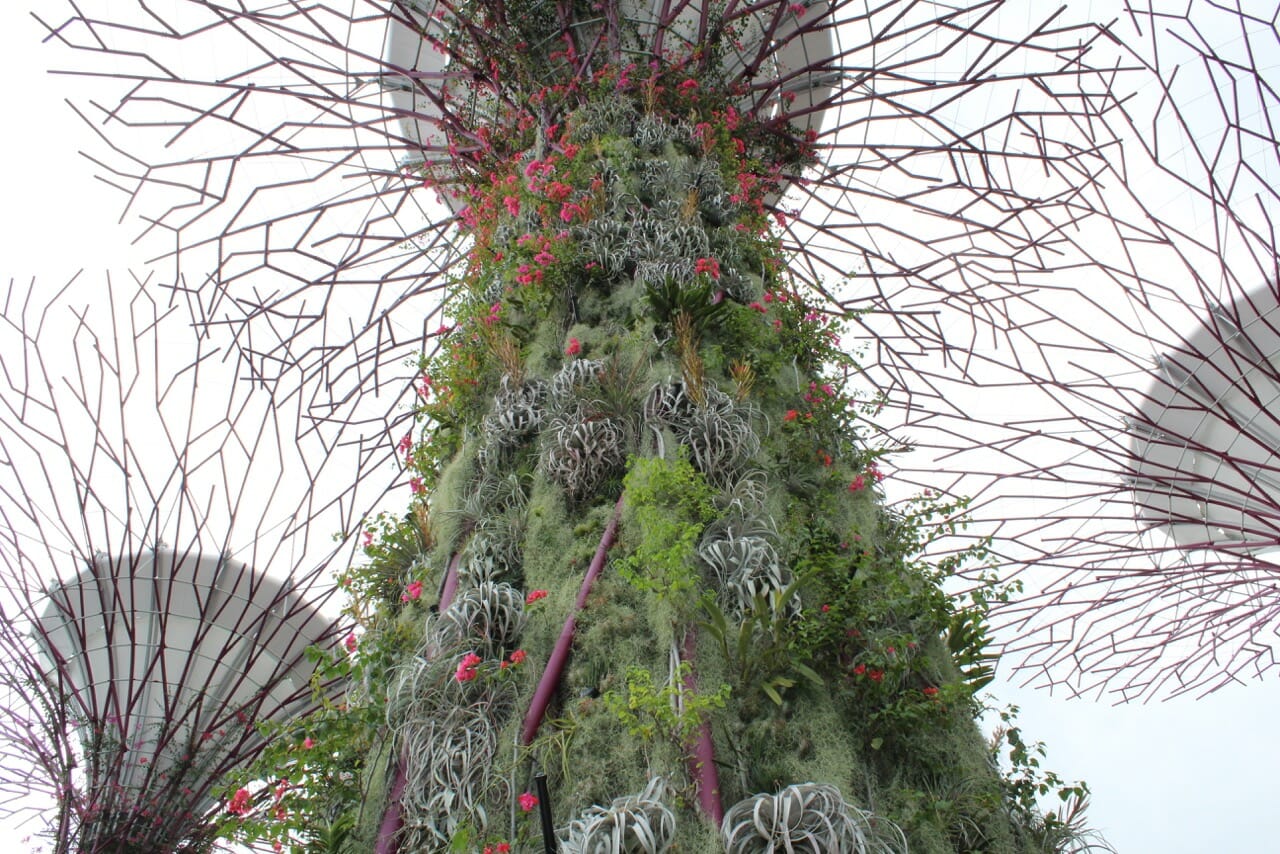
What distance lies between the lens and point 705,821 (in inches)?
134

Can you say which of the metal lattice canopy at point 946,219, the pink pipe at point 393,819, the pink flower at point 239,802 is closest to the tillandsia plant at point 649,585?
the pink pipe at point 393,819

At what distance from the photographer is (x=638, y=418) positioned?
546cm

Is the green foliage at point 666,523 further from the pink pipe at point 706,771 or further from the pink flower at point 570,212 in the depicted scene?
the pink flower at point 570,212

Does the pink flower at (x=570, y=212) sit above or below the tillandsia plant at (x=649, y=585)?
above

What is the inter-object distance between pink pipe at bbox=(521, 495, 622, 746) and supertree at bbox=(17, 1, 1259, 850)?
14mm

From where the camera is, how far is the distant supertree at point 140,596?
8.92 metres

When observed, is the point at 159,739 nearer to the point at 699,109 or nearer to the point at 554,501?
the point at 554,501

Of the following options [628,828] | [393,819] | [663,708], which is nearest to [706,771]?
[663,708]

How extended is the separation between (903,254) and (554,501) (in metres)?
10.5

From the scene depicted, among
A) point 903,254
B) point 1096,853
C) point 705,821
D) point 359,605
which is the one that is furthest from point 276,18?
point 1096,853

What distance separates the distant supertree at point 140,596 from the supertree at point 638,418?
1.18 meters

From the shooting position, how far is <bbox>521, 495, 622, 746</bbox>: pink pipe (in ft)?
13.4

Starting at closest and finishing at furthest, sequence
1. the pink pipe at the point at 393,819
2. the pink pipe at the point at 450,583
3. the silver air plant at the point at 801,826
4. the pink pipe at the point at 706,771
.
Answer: the silver air plant at the point at 801,826, the pink pipe at the point at 706,771, the pink pipe at the point at 393,819, the pink pipe at the point at 450,583

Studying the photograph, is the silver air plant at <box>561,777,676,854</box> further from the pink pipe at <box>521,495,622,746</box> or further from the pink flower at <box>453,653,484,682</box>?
the pink flower at <box>453,653,484,682</box>
